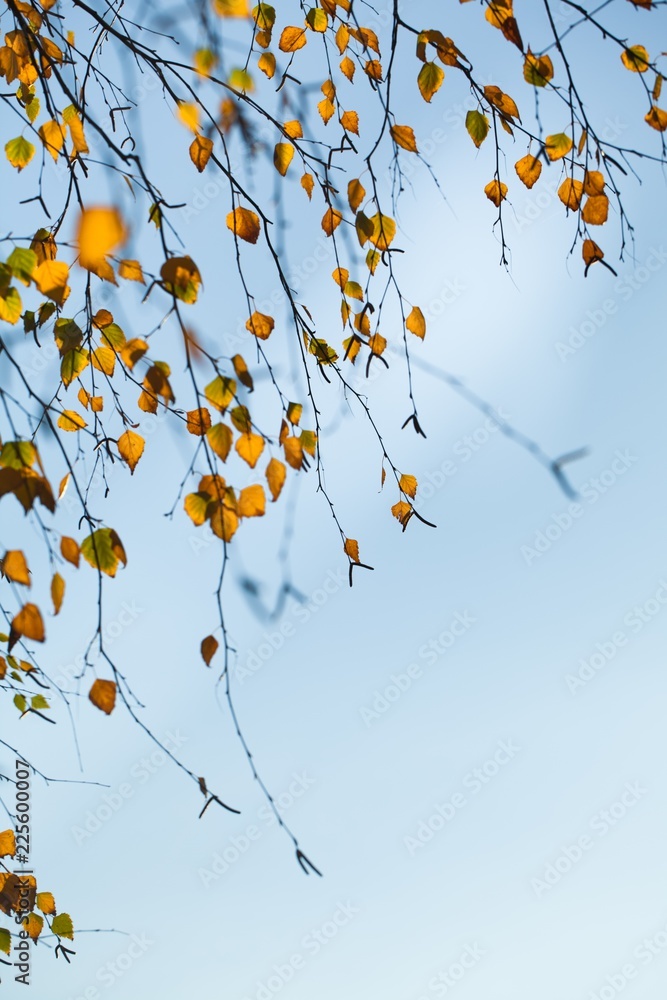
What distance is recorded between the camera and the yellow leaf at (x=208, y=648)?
129 cm

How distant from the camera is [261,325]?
1.67 m

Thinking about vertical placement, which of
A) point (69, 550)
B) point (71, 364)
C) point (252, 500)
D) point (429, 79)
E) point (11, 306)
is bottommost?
point (69, 550)

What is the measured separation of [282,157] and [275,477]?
2.48 ft

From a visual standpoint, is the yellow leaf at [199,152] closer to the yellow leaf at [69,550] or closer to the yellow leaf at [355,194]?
the yellow leaf at [355,194]

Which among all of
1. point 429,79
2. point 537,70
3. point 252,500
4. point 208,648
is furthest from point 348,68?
point 208,648

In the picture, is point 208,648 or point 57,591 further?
point 208,648

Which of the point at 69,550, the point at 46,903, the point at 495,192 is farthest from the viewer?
the point at 46,903

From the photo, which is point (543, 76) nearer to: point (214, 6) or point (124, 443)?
point (214, 6)

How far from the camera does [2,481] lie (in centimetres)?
106

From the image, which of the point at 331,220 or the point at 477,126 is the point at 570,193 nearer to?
the point at 477,126

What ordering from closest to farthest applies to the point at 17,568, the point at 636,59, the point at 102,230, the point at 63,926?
the point at 102,230, the point at 17,568, the point at 636,59, the point at 63,926

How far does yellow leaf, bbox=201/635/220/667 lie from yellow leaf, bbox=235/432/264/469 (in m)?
0.27

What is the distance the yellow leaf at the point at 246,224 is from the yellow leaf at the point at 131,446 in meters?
0.43

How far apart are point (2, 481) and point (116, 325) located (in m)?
0.78
